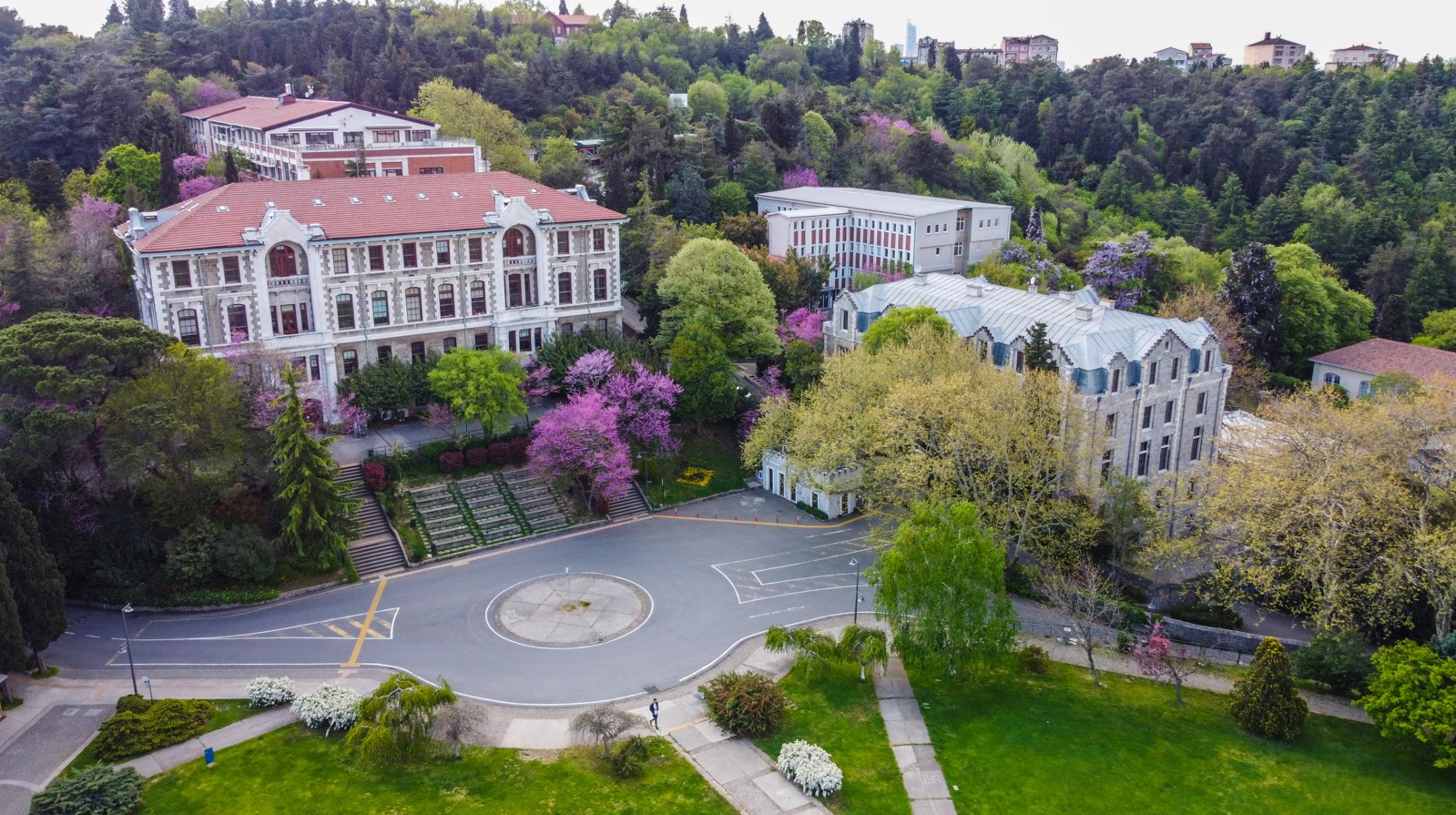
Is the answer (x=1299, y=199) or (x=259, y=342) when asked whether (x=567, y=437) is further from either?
(x=1299, y=199)

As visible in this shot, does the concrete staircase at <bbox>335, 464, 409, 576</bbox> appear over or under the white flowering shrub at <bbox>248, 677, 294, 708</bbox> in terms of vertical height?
over

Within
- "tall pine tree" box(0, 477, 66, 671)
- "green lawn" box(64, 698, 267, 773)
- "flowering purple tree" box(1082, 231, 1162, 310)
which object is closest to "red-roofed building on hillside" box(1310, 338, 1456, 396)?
"flowering purple tree" box(1082, 231, 1162, 310)

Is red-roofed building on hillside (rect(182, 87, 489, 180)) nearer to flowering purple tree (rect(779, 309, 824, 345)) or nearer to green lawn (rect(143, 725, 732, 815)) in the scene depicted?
flowering purple tree (rect(779, 309, 824, 345))

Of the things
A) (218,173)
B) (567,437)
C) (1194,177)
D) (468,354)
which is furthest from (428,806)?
(1194,177)

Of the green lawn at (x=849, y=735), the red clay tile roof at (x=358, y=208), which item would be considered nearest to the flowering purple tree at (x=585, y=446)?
the red clay tile roof at (x=358, y=208)

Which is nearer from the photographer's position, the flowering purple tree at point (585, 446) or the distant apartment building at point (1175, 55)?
the flowering purple tree at point (585, 446)

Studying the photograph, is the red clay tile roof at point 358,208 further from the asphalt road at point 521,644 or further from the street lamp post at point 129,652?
the asphalt road at point 521,644
